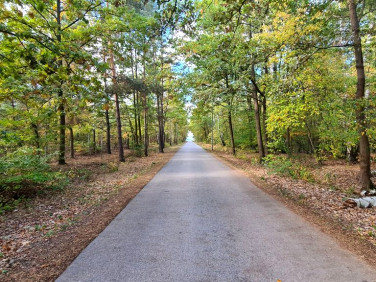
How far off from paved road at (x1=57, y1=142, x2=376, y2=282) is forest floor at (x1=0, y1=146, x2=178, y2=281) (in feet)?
0.86

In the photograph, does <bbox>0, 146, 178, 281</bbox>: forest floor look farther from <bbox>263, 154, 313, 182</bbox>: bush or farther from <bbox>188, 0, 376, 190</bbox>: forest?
<bbox>263, 154, 313, 182</bbox>: bush

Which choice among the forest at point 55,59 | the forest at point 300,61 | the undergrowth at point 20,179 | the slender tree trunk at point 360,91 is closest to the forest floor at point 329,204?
the slender tree trunk at point 360,91

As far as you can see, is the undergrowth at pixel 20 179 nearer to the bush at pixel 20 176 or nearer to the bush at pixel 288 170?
the bush at pixel 20 176

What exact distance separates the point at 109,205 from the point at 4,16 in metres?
4.43

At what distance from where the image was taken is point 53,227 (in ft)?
14.0

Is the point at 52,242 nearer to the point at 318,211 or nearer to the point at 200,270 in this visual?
the point at 200,270

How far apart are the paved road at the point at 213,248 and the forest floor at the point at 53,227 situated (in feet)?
0.86

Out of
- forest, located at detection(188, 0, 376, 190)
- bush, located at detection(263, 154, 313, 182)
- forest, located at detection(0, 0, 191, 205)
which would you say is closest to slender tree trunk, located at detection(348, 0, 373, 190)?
forest, located at detection(188, 0, 376, 190)

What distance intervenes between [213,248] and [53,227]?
11.2ft

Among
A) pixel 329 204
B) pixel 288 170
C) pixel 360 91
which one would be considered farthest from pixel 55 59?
pixel 288 170

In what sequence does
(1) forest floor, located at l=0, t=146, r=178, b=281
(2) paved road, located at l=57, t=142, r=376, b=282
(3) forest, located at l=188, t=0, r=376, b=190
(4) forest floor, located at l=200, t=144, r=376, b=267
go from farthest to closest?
(3) forest, located at l=188, t=0, r=376, b=190 < (4) forest floor, located at l=200, t=144, r=376, b=267 < (1) forest floor, located at l=0, t=146, r=178, b=281 < (2) paved road, located at l=57, t=142, r=376, b=282

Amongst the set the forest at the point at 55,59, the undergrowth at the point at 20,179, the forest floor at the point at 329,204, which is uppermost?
the forest at the point at 55,59

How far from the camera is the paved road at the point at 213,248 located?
2598 mm

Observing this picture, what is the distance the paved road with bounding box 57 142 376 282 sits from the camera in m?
2.60
